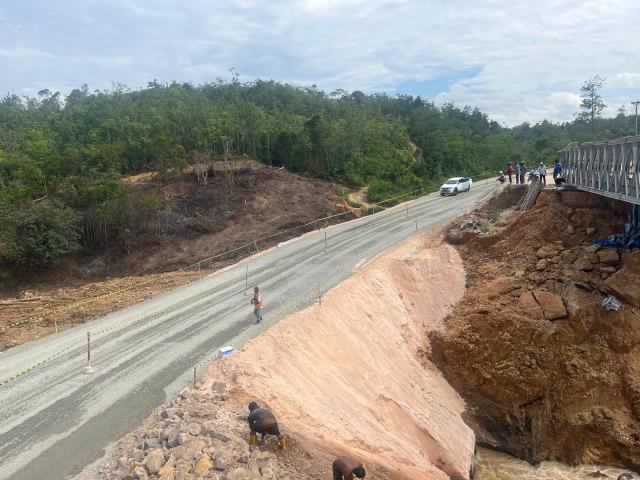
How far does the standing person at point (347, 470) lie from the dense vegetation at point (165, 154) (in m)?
28.6

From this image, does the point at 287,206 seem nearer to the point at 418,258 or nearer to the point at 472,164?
the point at 418,258

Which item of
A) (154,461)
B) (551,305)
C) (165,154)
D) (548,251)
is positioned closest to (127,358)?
(154,461)

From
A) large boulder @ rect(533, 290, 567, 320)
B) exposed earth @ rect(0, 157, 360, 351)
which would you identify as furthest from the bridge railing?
exposed earth @ rect(0, 157, 360, 351)

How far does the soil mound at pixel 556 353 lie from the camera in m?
16.4

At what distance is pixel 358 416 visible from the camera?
1241cm

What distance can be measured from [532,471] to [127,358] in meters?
13.4

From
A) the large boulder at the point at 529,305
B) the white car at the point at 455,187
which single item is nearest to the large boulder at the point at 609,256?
the large boulder at the point at 529,305

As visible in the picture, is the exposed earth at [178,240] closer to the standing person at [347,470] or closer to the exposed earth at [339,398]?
the exposed earth at [339,398]

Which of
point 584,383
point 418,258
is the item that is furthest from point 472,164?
point 584,383

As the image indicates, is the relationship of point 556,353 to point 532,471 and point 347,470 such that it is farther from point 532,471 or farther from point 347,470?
point 347,470

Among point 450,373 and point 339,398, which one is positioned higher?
point 339,398

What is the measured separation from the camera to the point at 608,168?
17.8 metres

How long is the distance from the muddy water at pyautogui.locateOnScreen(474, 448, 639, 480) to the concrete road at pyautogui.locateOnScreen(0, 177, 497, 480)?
320 inches

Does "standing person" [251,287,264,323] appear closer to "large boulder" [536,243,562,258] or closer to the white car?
"large boulder" [536,243,562,258]
